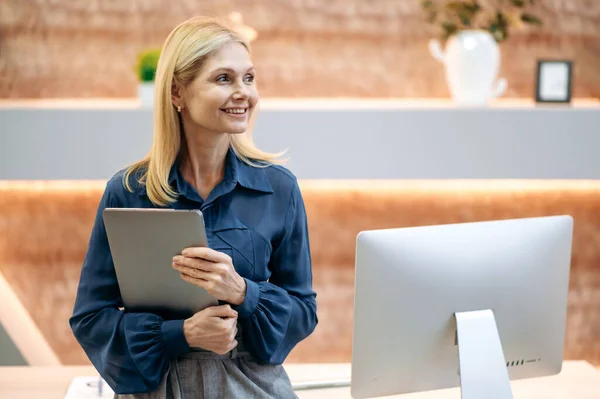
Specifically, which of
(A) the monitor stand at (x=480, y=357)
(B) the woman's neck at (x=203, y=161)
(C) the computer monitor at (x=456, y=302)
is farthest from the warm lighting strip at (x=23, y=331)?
(A) the monitor stand at (x=480, y=357)

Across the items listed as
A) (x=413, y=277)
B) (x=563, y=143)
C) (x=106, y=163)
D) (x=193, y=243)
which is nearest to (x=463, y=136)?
(x=563, y=143)

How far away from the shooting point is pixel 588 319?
11.4ft

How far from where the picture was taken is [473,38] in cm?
293

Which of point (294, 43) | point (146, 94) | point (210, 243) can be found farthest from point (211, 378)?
point (294, 43)

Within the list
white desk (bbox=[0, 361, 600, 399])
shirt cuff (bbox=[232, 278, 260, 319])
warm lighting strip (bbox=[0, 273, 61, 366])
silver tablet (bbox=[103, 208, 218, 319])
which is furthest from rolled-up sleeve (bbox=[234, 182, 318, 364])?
warm lighting strip (bbox=[0, 273, 61, 366])

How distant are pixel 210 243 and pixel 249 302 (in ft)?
0.49

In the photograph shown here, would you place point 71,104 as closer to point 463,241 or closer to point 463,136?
point 463,136

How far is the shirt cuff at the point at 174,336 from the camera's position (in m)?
1.64

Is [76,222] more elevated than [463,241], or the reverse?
[463,241]

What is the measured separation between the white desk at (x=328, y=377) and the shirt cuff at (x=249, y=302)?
73 centimetres

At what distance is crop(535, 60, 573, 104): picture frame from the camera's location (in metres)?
3.06

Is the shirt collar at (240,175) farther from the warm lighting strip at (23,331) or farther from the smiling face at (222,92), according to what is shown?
the warm lighting strip at (23,331)

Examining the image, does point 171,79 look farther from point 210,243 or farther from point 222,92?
point 210,243

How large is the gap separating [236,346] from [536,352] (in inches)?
24.2
